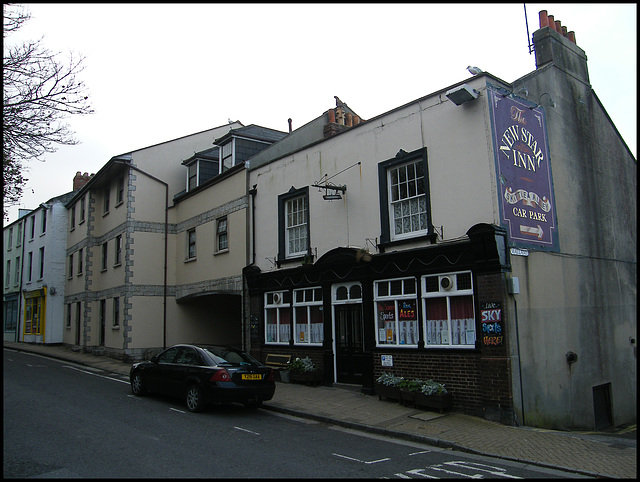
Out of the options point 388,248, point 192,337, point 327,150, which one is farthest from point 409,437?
point 192,337

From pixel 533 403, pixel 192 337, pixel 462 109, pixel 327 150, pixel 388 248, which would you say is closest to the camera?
pixel 533 403

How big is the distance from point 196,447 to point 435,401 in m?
5.23

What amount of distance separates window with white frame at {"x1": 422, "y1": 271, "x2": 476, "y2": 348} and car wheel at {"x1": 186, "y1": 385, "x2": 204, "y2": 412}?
512cm

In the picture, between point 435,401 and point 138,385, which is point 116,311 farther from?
point 435,401

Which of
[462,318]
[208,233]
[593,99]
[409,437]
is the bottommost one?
[409,437]

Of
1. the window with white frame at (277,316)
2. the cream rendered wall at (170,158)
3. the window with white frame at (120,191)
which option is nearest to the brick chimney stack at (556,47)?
the window with white frame at (277,316)

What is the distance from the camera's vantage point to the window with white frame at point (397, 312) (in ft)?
40.2

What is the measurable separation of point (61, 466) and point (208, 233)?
1392 centimetres

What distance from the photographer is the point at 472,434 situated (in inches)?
364

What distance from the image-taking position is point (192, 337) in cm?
2250

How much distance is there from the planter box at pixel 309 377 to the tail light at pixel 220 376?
14.1ft

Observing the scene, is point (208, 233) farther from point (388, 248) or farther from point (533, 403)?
point (533, 403)

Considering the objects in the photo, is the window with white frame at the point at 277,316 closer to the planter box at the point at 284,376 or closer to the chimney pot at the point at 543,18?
the planter box at the point at 284,376

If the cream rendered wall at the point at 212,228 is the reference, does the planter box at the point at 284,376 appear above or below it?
below
